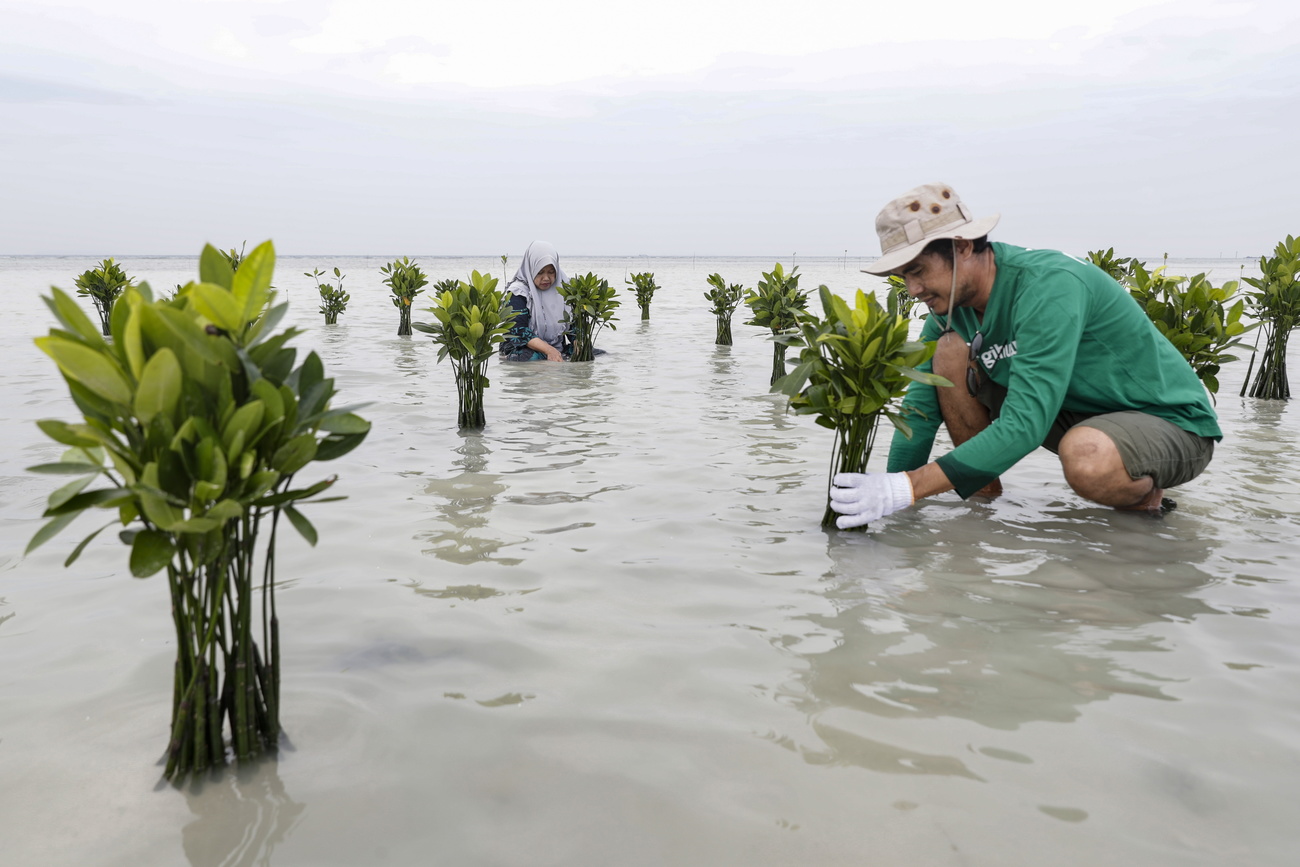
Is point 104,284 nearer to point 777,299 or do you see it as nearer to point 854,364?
point 777,299

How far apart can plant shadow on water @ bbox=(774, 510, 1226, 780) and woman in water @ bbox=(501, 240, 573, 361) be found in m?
5.97

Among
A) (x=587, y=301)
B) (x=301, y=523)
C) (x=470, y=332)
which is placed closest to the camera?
(x=301, y=523)

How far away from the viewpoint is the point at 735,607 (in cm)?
252

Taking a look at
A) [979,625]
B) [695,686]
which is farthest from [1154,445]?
[695,686]

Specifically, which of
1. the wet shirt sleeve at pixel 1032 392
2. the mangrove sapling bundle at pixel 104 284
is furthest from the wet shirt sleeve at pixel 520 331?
the wet shirt sleeve at pixel 1032 392

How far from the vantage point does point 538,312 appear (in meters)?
8.95

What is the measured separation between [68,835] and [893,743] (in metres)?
1.61

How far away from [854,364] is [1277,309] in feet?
17.5

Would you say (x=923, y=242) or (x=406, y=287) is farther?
(x=406, y=287)

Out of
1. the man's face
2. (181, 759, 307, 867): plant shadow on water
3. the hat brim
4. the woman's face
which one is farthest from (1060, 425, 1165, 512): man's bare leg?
the woman's face

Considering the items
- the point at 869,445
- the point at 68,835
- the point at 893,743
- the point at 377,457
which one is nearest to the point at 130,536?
the point at 68,835

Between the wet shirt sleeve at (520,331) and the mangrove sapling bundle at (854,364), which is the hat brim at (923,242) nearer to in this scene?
the mangrove sapling bundle at (854,364)

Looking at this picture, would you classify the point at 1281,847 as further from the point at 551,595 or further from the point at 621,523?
the point at 621,523

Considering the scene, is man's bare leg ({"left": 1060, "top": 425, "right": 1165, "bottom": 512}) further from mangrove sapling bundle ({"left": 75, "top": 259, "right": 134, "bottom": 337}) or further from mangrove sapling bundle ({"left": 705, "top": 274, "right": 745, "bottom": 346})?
mangrove sapling bundle ({"left": 75, "top": 259, "right": 134, "bottom": 337})
